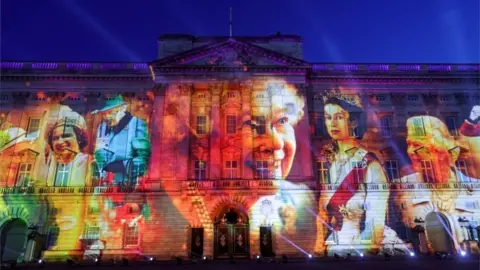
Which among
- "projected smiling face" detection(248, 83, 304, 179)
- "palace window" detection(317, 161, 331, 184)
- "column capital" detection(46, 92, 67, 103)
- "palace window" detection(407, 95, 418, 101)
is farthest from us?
"palace window" detection(407, 95, 418, 101)

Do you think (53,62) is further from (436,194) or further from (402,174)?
(436,194)

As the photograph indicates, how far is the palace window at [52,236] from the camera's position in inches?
1292

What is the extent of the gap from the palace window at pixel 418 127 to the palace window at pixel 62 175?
31.9m

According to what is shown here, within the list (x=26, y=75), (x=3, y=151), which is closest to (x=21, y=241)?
(x=3, y=151)

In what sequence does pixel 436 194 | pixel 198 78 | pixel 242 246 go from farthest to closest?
pixel 198 78, pixel 436 194, pixel 242 246

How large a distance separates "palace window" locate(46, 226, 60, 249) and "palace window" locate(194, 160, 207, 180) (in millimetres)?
12270

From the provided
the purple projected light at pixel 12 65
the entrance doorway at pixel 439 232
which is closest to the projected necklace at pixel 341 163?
the entrance doorway at pixel 439 232

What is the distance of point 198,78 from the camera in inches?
1490

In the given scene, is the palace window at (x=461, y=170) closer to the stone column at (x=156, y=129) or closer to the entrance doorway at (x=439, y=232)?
the entrance doorway at (x=439, y=232)

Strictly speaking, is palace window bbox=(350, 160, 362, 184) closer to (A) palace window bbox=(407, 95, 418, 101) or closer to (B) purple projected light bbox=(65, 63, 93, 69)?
(A) palace window bbox=(407, 95, 418, 101)

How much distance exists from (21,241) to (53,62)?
16700 millimetres

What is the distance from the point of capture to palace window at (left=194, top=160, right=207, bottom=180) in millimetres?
35147

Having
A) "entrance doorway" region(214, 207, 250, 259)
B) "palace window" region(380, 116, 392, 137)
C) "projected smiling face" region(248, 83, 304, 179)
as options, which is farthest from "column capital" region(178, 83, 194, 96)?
"palace window" region(380, 116, 392, 137)

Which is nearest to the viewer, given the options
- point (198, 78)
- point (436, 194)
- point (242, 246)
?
point (242, 246)
